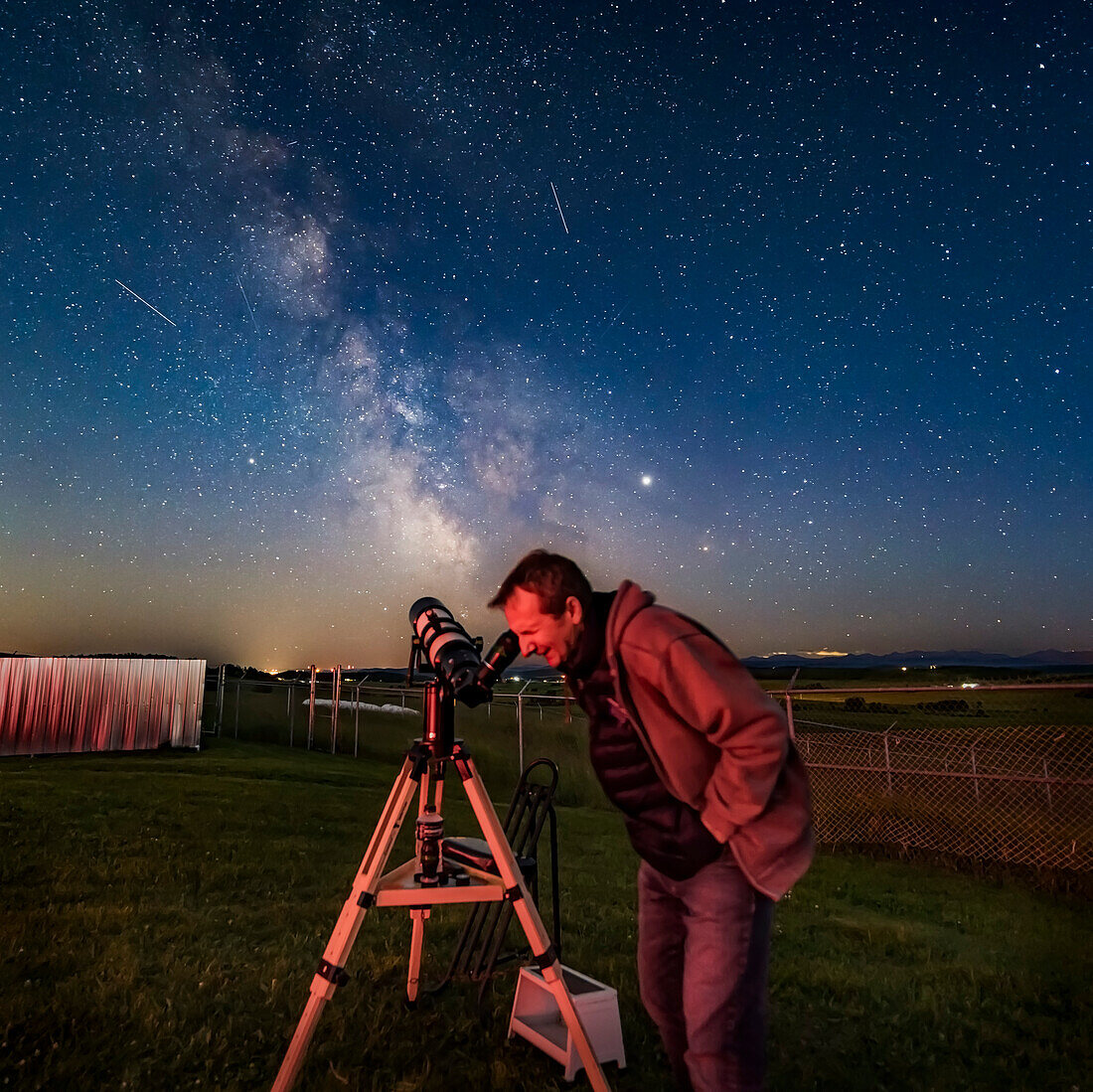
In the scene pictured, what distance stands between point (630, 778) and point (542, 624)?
0.60 m

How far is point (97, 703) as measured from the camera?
20297 millimetres

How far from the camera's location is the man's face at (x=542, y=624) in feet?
8.74

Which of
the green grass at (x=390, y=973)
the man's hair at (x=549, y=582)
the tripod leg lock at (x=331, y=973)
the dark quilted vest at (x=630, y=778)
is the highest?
the man's hair at (x=549, y=582)

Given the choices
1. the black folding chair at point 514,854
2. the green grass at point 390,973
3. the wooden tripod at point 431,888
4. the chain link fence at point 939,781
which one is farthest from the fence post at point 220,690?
the wooden tripod at point 431,888

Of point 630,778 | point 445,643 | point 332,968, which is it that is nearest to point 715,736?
point 630,778

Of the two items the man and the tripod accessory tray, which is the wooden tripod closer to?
the man

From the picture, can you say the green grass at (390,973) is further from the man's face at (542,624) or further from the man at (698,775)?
the man's face at (542,624)

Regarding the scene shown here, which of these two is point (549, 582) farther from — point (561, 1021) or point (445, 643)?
point (561, 1021)

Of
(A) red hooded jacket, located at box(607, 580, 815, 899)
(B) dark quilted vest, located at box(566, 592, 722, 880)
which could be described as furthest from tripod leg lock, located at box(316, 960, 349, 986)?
(A) red hooded jacket, located at box(607, 580, 815, 899)

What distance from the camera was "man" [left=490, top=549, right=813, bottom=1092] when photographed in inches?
88.0

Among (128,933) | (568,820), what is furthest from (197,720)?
(128,933)

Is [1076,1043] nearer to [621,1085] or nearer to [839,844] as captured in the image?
[621,1085]

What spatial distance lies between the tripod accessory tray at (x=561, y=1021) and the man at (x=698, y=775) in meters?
1.44

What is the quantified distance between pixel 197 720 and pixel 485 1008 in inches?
763
